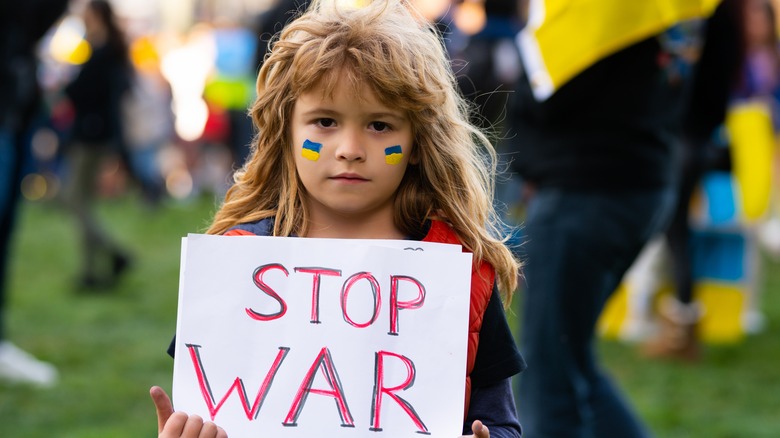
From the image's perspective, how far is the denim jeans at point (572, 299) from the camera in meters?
2.93

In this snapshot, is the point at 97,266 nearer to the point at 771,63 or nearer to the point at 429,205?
the point at 771,63

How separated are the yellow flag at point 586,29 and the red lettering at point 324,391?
1361 millimetres

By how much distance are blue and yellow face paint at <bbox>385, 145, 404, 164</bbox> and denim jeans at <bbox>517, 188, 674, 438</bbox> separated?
107 centimetres

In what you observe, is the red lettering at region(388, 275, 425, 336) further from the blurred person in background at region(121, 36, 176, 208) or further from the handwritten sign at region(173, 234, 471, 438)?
the blurred person in background at region(121, 36, 176, 208)

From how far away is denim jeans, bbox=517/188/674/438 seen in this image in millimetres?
2934

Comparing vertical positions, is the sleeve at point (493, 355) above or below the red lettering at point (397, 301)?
below

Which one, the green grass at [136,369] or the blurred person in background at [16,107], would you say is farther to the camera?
the blurred person in background at [16,107]

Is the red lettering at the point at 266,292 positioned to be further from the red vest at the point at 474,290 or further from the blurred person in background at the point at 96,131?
the blurred person in background at the point at 96,131

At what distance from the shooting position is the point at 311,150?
1888 millimetres

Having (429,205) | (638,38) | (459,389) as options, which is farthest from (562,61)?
(459,389)

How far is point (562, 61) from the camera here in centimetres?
289

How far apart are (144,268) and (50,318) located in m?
1.93

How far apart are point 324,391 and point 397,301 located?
0.64 feet

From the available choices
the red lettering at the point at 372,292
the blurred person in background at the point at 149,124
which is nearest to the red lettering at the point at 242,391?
the red lettering at the point at 372,292
